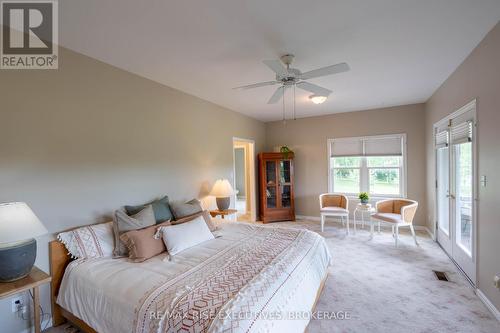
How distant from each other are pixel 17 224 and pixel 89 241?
25.7 inches

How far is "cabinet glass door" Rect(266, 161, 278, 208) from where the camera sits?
5.57 m

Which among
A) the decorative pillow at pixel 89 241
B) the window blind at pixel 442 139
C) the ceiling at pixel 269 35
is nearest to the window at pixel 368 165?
the window blind at pixel 442 139

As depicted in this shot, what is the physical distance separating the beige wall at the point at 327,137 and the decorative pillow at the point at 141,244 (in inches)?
163

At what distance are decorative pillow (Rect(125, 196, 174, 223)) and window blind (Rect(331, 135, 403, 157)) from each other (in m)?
4.04

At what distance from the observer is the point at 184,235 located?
2402 mm

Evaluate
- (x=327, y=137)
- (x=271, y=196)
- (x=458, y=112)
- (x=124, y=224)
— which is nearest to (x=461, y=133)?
(x=458, y=112)

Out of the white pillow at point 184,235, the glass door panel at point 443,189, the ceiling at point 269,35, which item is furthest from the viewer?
the glass door panel at point 443,189

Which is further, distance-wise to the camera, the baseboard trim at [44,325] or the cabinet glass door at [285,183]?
the cabinet glass door at [285,183]

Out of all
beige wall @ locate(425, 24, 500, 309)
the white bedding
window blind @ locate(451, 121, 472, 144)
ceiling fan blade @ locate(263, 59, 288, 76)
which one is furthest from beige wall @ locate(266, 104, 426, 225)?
ceiling fan blade @ locate(263, 59, 288, 76)

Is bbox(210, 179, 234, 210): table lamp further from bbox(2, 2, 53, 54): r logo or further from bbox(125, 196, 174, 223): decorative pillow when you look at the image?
bbox(2, 2, 53, 54): r logo

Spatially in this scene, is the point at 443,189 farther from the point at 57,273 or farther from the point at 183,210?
the point at 57,273

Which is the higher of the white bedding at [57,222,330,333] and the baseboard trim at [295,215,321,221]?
the white bedding at [57,222,330,333]

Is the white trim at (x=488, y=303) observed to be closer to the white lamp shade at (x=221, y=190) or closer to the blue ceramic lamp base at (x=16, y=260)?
the white lamp shade at (x=221, y=190)

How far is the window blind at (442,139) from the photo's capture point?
11.2 ft
